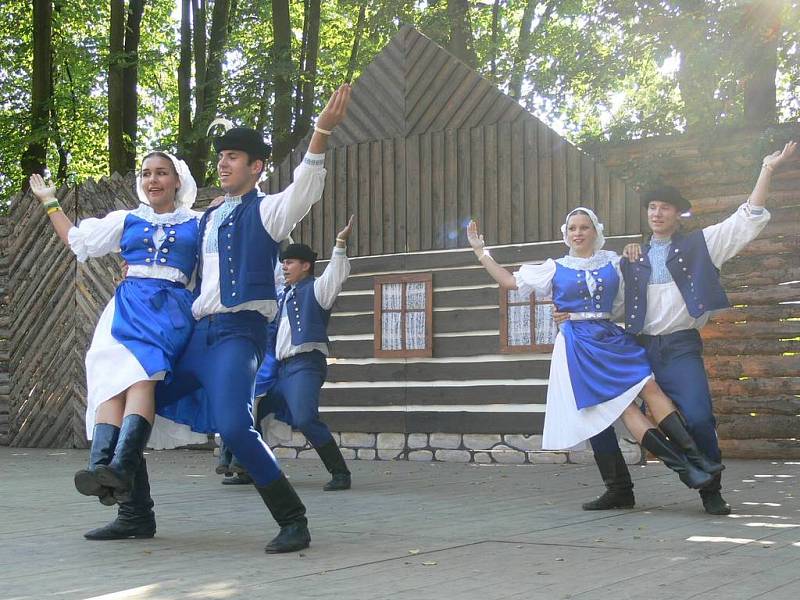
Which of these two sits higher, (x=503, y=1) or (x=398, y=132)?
(x=503, y=1)

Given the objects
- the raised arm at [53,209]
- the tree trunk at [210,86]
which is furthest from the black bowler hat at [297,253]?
the tree trunk at [210,86]

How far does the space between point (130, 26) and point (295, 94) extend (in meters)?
3.13

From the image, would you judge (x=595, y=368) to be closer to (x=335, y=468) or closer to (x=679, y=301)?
(x=679, y=301)

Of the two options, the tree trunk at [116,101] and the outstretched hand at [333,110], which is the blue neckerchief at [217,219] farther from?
the tree trunk at [116,101]

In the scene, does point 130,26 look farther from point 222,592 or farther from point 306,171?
point 222,592

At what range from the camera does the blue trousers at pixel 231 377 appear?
15.8ft

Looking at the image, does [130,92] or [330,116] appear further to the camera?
[130,92]

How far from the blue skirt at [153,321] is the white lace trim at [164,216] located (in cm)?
30

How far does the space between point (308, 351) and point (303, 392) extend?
1.06 feet

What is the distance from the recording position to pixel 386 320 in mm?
11656

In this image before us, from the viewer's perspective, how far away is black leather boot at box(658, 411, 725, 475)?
6.15 m

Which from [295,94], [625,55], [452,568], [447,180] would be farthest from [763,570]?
[295,94]

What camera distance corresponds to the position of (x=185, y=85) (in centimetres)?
2012

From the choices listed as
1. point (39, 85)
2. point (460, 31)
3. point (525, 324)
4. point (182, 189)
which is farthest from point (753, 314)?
point (39, 85)
